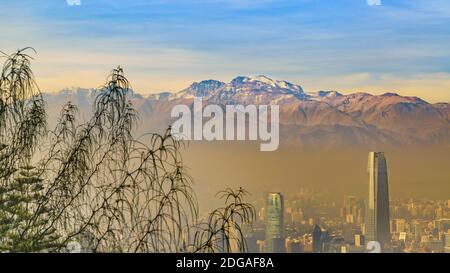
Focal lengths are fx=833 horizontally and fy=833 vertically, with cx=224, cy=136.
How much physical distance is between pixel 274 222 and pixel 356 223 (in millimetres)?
750

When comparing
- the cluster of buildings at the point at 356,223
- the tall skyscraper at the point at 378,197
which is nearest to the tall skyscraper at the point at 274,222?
the cluster of buildings at the point at 356,223

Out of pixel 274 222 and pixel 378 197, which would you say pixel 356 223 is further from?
pixel 274 222

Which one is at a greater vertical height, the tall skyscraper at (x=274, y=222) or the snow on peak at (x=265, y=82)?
the snow on peak at (x=265, y=82)

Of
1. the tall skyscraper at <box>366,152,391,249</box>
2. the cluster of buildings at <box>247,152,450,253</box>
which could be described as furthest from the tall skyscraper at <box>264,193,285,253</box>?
the tall skyscraper at <box>366,152,391,249</box>

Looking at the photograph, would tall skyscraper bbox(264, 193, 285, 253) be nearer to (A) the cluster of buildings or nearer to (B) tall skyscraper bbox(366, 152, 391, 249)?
(A) the cluster of buildings

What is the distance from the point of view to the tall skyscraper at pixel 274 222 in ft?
16.0

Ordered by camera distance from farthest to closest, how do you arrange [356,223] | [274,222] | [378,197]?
[378,197], [356,223], [274,222]

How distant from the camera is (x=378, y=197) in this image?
577 centimetres

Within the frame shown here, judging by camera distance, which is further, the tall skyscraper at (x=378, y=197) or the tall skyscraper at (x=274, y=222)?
the tall skyscraper at (x=378, y=197)

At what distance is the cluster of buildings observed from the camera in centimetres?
498

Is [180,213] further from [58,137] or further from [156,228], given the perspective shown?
[58,137]

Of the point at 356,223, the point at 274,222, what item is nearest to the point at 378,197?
the point at 356,223

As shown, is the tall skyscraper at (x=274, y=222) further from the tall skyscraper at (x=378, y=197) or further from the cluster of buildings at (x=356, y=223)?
the tall skyscraper at (x=378, y=197)
